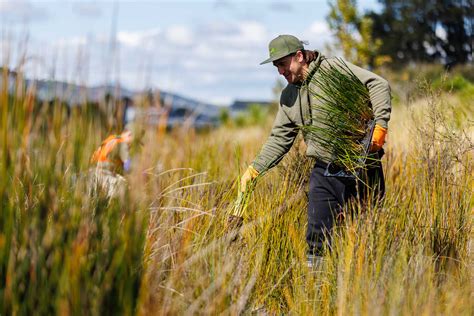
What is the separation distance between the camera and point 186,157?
7.90 meters

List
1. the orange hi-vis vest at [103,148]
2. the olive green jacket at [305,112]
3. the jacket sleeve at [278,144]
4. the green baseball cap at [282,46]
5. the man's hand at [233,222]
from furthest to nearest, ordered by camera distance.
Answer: the jacket sleeve at [278,144] < the green baseball cap at [282,46] < the olive green jacket at [305,112] < the man's hand at [233,222] < the orange hi-vis vest at [103,148]

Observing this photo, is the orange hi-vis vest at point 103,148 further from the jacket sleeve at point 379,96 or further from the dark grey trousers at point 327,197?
the jacket sleeve at point 379,96

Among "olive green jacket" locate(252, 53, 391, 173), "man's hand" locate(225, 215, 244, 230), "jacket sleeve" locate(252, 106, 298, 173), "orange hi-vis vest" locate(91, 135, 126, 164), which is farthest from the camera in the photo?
"jacket sleeve" locate(252, 106, 298, 173)

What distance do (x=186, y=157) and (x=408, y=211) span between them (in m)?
3.72

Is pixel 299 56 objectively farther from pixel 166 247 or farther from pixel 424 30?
pixel 424 30

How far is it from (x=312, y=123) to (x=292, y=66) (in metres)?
0.40

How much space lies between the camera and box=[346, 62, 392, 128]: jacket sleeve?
4660 mm

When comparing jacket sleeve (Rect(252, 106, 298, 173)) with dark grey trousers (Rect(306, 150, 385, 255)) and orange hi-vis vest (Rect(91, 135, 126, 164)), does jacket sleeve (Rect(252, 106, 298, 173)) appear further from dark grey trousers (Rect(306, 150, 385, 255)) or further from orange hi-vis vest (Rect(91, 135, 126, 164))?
orange hi-vis vest (Rect(91, 135, 126, 164))

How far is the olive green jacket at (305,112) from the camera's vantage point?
186 inches

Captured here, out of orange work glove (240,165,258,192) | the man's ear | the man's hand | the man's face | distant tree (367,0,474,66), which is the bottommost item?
the man's hand

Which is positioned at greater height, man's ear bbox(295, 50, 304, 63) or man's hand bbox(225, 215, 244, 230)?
man's ear bbox(295, 50, 304, 63)

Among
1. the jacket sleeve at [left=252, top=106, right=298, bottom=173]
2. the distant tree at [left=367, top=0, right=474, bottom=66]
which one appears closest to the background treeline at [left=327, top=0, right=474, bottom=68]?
the distant tree at [left=367, top=0, right=474, bottom=66]

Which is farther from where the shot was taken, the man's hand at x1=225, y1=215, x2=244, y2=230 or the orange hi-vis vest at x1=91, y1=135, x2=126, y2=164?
the man's hand at x1=225, y1=215, x2=244, y2=230

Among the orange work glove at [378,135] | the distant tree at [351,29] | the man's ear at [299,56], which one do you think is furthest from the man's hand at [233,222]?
the distant tree at [351,29]
